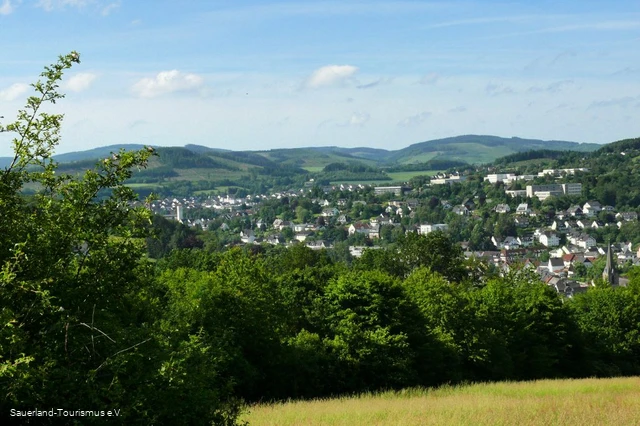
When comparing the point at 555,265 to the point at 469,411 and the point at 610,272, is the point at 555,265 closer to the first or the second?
the point at 610,272

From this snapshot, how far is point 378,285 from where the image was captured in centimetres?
3725

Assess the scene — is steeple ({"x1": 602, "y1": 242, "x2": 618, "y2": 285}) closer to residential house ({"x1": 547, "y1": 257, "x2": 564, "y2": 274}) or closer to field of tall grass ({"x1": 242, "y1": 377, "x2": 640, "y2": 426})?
residential house ({"x1": 547, "y1": 257, "x2": 564, "y2": 274})

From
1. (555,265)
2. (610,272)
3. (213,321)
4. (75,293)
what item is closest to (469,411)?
(75,293)

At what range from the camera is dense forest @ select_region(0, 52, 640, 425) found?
10.6m

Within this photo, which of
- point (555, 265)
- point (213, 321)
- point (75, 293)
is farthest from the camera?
point (555, 265)

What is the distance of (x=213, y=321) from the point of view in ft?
96.4

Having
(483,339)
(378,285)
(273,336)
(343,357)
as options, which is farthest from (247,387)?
(483,339)

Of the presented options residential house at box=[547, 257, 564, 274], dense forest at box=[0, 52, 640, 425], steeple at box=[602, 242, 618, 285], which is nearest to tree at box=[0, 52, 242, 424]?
dense forest at box=[0, 52, 640, 425]

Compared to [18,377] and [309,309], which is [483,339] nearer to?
[309,309]

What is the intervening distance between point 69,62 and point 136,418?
15.8ft

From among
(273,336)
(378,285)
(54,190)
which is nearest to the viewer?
(54,190)

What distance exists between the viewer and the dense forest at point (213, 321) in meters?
10.6

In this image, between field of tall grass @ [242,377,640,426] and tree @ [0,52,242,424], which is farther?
field of tall grass @ [242,377,640,426]

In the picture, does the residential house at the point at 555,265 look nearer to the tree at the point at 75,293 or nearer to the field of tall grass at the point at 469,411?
the field of tall grass at the point at 469,411
